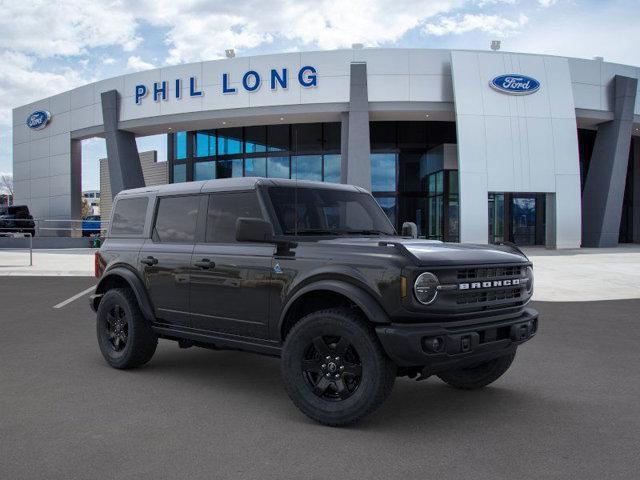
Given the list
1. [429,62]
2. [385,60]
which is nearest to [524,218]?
[429,62]

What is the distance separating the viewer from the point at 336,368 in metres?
4.24

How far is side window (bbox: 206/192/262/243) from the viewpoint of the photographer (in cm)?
512

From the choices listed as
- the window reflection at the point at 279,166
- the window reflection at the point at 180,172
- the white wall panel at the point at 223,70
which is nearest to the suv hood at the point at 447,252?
the white wall panel at the point at 223,70

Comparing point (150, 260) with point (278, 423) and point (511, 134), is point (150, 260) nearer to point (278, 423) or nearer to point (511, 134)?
point (278, 423)

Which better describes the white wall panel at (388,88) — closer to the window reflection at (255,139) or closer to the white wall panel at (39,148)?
the window reflection at (255,139)

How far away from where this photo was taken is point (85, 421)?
427 cm

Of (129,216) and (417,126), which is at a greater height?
(417,126)

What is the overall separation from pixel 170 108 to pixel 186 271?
989 inches

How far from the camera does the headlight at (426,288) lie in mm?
3967

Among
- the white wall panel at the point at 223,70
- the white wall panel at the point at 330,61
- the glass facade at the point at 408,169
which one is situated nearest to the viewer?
the white wall panel at the point at 330,61

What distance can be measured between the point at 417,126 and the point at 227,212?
28.1 m

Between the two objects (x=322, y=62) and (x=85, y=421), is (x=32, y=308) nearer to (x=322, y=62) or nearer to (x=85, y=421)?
(x=85, y=421)

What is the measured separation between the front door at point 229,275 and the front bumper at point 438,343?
1258 millimetres

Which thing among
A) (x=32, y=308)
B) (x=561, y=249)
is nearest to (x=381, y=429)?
(x=32, y=308)
